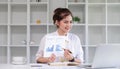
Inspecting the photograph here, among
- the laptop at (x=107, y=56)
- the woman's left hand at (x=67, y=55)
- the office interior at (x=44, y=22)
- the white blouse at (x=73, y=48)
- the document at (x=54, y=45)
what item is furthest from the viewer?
the office interior at (x=44, y=22)

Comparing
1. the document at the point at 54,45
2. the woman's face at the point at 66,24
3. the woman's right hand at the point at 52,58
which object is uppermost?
the woman's face at the point at 66,24

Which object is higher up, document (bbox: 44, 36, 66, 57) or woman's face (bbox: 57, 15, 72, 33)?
woman's face (bbox: 57, 15, 72, 33)

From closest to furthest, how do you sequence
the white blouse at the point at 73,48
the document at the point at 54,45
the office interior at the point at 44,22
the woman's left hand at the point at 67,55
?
the document at the point at 54,45 < the woman's left hand at the point at 67,55 < the white blouse at the point at 73,48 < the office interior at the point at 44,22

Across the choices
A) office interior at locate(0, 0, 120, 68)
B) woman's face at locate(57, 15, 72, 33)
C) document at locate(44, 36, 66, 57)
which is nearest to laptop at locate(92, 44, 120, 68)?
document at locate(44, 36, 66, 57)

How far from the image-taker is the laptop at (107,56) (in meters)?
1.90

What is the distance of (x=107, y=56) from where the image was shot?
1.93 metres

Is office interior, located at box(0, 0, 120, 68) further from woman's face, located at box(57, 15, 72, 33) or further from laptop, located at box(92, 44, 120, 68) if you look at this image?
laptop, located at box(92, 44, 120, 68)

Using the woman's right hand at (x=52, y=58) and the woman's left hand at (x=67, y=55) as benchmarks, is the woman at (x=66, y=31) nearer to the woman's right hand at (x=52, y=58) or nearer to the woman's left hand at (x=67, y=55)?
the woman's left hand at (x=67, y=55)

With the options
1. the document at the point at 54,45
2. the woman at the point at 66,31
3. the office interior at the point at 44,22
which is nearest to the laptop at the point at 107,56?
the document at the point at 54,45

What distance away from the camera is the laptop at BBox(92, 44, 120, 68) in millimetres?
1899

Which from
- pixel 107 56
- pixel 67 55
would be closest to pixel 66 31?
pixel 67 55

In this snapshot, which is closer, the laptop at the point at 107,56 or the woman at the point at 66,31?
the laptop at the point at 107,56

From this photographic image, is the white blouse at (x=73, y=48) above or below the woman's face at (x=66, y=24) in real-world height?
below

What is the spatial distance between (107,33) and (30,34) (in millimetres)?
1703
